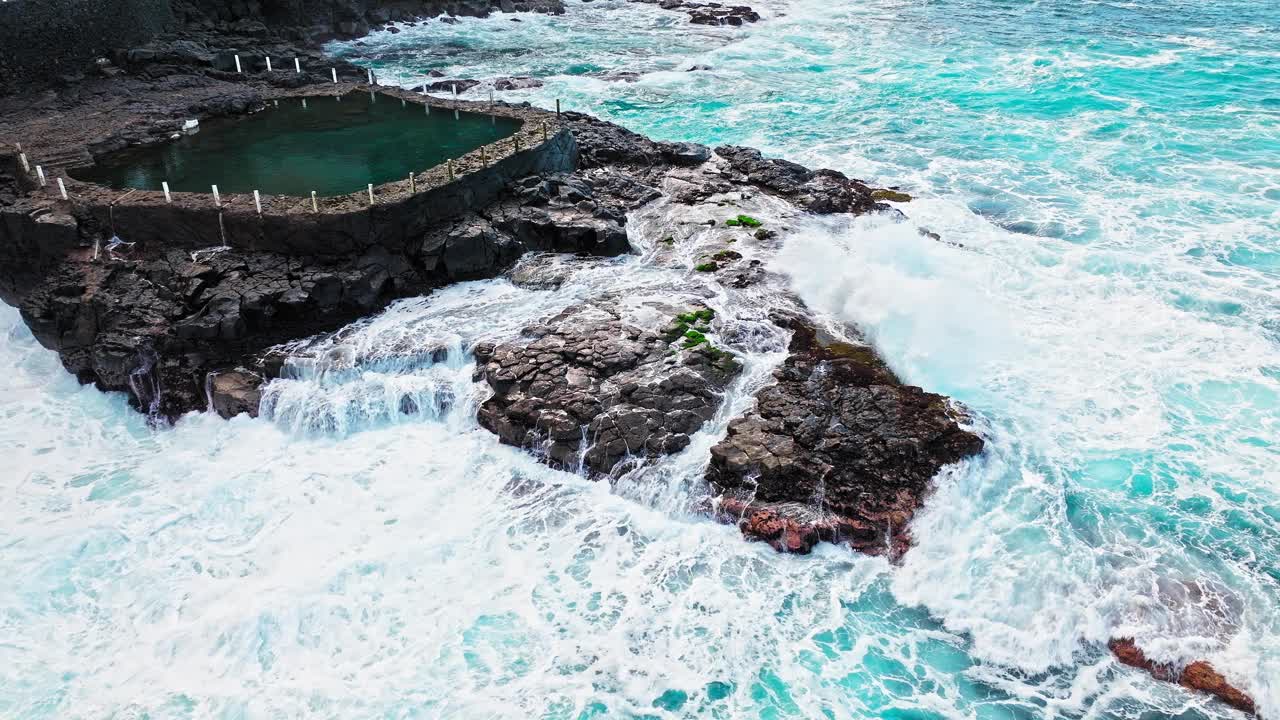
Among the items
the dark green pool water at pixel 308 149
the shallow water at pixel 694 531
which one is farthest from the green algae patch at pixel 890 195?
the dark green pool water at pixel 308 149

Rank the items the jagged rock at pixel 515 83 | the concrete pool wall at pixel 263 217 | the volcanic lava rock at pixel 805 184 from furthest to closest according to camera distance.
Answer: the jagged rock at pixel 515 83, the volcanic lava rock at pixel 805 184, the concrete pool wall at pixel 263 217

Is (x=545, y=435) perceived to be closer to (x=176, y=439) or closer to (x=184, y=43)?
(x=176, y=439)

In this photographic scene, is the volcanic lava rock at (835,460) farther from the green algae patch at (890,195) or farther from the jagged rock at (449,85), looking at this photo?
the jagged rock at (449,85)

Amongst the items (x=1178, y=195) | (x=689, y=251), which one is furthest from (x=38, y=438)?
(x=1178, y=195)

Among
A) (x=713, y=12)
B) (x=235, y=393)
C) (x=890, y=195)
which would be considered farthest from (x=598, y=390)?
(x=713, y=12)

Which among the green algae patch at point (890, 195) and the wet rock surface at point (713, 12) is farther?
the wet rock surface at point (713, 12)

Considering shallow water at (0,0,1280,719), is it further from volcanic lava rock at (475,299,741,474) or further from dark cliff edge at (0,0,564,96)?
dark cliff edge at (0,0,564,96)
